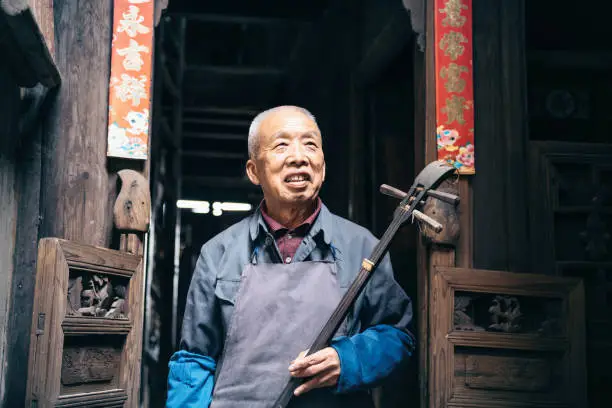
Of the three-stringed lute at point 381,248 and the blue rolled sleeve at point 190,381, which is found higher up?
the three-stringed lute at point 381,248

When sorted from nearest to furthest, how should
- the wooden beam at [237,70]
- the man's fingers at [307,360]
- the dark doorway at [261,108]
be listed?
the man's fingers at [307,360], the dark doorway at [261,108], the wooden beam at [237,70]

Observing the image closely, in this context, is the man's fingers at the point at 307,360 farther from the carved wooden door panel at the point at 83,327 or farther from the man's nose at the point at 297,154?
the carved wooden door panel at the point at 83,327

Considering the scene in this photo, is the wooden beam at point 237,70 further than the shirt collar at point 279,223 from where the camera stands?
Yes

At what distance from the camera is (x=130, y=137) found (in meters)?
4.73

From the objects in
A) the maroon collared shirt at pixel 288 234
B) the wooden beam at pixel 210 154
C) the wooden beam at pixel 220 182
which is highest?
the wooden beam at pixel 210 154

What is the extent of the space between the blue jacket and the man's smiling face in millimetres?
165

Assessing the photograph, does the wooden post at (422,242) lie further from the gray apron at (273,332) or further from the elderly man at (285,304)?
the gray apron at (273,332)

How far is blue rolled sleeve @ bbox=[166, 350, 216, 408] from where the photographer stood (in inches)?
128

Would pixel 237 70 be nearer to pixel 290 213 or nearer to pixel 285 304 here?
pixel 290 213

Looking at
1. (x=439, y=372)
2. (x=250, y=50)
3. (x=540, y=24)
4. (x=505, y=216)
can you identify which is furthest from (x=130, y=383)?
(x=250, y=50)

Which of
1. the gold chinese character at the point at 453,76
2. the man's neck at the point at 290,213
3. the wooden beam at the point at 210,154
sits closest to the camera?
the man's neck at the point at 290,213

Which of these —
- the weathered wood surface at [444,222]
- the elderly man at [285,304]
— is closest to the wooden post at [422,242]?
the weathered wood surface at [444,222]

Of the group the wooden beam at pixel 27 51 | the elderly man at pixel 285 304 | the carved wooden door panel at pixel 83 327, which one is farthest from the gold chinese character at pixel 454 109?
the wooden beam at pixel 27 51

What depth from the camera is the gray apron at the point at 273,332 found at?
322 cm
